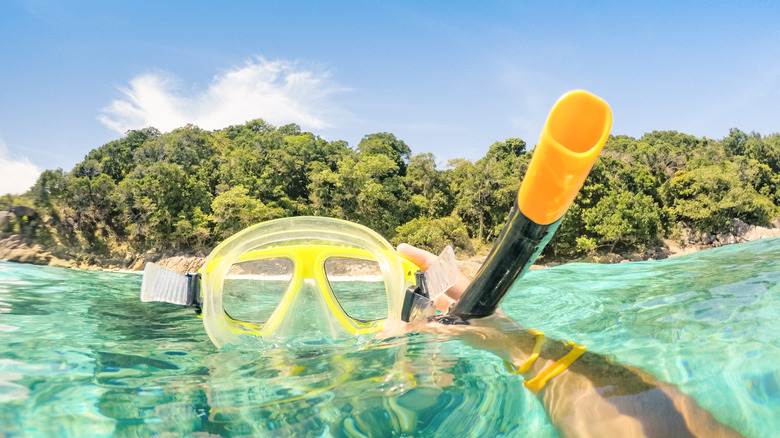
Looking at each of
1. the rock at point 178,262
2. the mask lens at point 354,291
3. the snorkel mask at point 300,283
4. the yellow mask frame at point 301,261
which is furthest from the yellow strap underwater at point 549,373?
the rock at point 178,262

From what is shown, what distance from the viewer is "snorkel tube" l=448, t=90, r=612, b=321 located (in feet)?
3.40

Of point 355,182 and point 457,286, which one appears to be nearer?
point 457,286

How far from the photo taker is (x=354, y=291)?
7.63ft

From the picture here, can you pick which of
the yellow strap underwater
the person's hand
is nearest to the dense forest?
the person's hand

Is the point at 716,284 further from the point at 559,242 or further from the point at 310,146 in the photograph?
the point at 310,146

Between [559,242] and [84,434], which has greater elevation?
[559,242]

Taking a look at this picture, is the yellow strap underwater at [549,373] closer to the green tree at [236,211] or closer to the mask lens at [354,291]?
the mask lens at [354,291]

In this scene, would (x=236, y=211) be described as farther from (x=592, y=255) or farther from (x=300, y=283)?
(x=300, y=283)

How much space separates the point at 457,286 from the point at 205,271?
1.26m

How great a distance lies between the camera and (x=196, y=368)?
1717mm

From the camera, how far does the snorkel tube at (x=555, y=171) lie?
40.8 inches

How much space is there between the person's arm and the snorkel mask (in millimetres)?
493

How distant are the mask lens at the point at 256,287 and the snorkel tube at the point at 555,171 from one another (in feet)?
3.89

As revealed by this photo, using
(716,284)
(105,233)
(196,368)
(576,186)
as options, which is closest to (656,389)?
(576,186)
